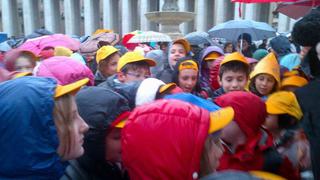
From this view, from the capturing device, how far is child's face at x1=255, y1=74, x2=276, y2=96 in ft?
12.8

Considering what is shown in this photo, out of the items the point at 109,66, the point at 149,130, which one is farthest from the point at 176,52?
the point at 149,130

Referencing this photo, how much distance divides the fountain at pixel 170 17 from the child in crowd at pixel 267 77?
29.5ft

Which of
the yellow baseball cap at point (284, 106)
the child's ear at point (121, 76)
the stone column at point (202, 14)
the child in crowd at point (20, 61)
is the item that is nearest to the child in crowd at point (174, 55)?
the child's ear at point (121, 76)

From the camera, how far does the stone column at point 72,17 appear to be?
43.1 meters

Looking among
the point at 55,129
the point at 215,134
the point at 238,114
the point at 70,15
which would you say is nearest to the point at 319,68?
the point at 238,114

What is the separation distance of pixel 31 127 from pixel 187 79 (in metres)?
2.91

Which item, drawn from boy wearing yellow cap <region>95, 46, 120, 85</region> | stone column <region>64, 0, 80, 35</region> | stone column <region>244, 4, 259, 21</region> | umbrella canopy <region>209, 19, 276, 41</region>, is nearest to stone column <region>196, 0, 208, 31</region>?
stone column <region>244, 4, 259, 21</region>

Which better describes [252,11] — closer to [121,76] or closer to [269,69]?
[269,69]

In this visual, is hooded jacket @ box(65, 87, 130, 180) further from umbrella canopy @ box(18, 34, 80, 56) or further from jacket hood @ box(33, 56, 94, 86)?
umbrella canopy @ box(18, 34, 80, 56)

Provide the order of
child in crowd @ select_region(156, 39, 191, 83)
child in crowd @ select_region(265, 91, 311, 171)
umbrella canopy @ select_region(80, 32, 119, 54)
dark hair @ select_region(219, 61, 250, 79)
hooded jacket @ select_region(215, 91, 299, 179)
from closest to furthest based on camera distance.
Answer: hooded jacket @ select_region(215, 91, 299, 179)
child in crowd @ select_region(265, 91, 311, 171)
dark hair @ select_region(219, 61, 250, 79)
child in crowd @ select_region(156, 39, 191, 83)
umbrella canopy @ select_region(80, 32, 119, 54)

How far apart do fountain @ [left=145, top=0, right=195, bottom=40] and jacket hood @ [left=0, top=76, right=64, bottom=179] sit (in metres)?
11.3

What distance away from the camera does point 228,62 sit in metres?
4.14

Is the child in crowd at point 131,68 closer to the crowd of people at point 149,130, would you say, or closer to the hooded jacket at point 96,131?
the crowd of people at point 149,130

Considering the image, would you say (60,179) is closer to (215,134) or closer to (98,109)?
(98,109)
